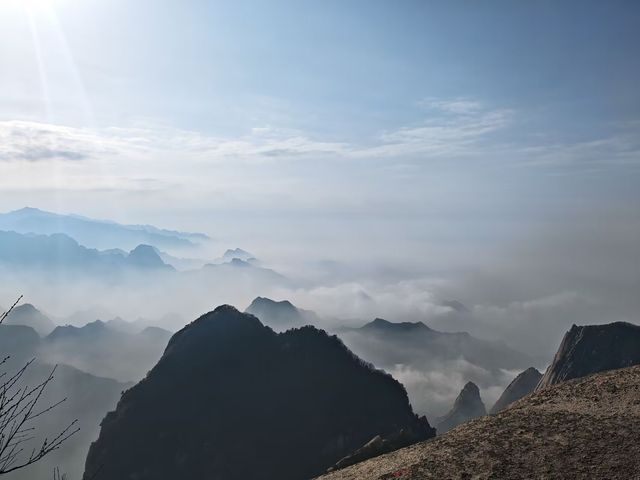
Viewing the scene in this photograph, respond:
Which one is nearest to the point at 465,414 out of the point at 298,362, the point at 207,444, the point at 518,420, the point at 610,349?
the point at 610,349

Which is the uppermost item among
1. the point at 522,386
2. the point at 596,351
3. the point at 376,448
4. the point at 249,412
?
the point at 596,351

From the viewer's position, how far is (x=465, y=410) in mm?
172875

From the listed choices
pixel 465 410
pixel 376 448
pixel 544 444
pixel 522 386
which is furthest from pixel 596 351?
pixel 544 444

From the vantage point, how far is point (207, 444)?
82.1 m

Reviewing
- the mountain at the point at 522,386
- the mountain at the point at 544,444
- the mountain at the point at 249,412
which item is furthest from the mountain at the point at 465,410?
the mountain at the point at 544,444

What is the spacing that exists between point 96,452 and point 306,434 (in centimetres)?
3756

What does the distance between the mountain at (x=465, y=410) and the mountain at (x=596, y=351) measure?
62097 millimetres

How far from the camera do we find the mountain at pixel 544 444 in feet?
72.2

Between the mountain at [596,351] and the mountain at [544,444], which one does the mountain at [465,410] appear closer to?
the mountain at [596,351]

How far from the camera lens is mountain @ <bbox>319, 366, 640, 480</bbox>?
2202cm

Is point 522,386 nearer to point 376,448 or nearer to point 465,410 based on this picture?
point 465,410

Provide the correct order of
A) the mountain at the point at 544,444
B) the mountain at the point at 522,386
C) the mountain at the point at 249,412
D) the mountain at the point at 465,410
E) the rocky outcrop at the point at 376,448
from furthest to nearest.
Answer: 1. the mountain at the point at 465,410
2. the mountain at the point at 522,386
3. the mountain at the point at 249,412
4. the rocky outcrop at the point at 376,448
5. the mountain at the point at 544,444

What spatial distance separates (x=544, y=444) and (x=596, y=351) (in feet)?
329

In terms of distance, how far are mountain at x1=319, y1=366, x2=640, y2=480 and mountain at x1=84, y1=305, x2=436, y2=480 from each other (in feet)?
150
